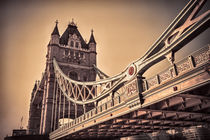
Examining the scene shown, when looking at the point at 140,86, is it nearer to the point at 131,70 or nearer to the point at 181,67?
the point at 131,70

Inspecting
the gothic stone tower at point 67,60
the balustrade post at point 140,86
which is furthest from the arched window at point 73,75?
the balustrade post at point 140,86

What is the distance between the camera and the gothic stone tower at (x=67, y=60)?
38.7 m

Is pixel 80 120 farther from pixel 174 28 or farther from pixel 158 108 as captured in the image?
pixel 174 28

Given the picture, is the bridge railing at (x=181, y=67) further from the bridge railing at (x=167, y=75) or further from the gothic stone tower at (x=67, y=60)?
the gothic stone tower at (x=67, y=60)

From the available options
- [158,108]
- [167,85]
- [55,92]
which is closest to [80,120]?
[158,108]

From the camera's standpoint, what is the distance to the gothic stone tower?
38.7 m

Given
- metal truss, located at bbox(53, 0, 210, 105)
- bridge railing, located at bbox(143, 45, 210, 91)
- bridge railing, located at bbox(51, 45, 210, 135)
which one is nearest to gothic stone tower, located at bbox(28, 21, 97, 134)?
bridge railing, located at bbox(51, 45, 210, 135)

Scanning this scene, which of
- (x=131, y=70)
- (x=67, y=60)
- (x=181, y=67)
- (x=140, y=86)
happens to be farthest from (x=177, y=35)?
(x=67, y=60)

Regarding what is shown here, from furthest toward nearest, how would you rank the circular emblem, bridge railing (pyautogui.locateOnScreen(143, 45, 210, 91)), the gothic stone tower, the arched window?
1. the arched window
2. the gothic stone tower
3. the circular emblem
4. bridge railing (pyautogui.locateOnScreen(143, 45, 210, 91))

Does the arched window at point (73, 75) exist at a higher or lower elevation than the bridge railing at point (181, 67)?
higher

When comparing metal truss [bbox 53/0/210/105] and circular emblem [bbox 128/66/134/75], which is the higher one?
metal truss [bbox 53/0/210/105]

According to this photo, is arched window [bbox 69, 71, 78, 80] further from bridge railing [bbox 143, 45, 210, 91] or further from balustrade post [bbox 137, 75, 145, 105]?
bridge railing [bbox 143, 45, 210, 91]

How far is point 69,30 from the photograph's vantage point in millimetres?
50844

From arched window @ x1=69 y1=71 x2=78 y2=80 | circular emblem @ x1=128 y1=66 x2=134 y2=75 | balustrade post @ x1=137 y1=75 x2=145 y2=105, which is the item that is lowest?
balustrade post @ x1=137 y1=75 x2=145 y2=105
